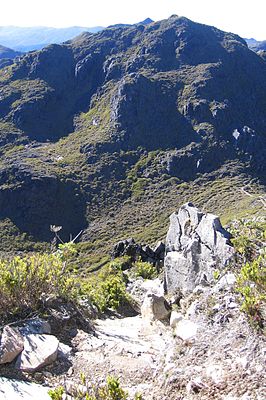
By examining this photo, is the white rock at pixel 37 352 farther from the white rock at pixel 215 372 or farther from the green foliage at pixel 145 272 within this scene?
the green foliage at pixel 145 272

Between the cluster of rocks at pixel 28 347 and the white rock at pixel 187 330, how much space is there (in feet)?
4.83

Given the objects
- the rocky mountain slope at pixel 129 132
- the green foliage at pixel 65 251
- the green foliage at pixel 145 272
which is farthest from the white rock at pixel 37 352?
the rocky mountain slope at pixel 129 132

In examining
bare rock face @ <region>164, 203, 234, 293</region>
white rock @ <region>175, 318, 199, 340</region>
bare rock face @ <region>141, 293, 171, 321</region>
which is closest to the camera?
white rock @ <region>175, 318, 199, 340</region>

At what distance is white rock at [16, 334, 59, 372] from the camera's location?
5.07 m

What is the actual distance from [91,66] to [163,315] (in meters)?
136

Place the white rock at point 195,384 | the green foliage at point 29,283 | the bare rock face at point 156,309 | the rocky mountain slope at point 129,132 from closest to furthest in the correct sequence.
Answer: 1. the white rock at point 195,384
2. the green foliage at point 29,283
3. the bare rock face at point 156,309
4. the rocky mountain slope at point 129,132

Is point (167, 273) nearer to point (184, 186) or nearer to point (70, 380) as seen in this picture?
point (70, 380)

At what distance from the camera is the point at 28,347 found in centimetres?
532

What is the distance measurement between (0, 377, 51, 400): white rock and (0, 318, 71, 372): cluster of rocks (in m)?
0.27

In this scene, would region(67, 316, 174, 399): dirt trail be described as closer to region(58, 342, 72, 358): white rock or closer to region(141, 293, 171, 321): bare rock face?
region(58, 342, 72, 358): white rock

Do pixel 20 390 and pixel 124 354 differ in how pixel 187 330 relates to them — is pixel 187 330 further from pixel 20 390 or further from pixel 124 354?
pixel 20 390

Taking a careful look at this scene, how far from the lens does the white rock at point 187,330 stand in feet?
17.1

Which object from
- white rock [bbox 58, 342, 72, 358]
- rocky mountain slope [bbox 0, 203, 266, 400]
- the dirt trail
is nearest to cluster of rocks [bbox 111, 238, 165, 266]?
the dirt trail

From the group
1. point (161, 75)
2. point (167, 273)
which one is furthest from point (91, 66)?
point (167, 273)
